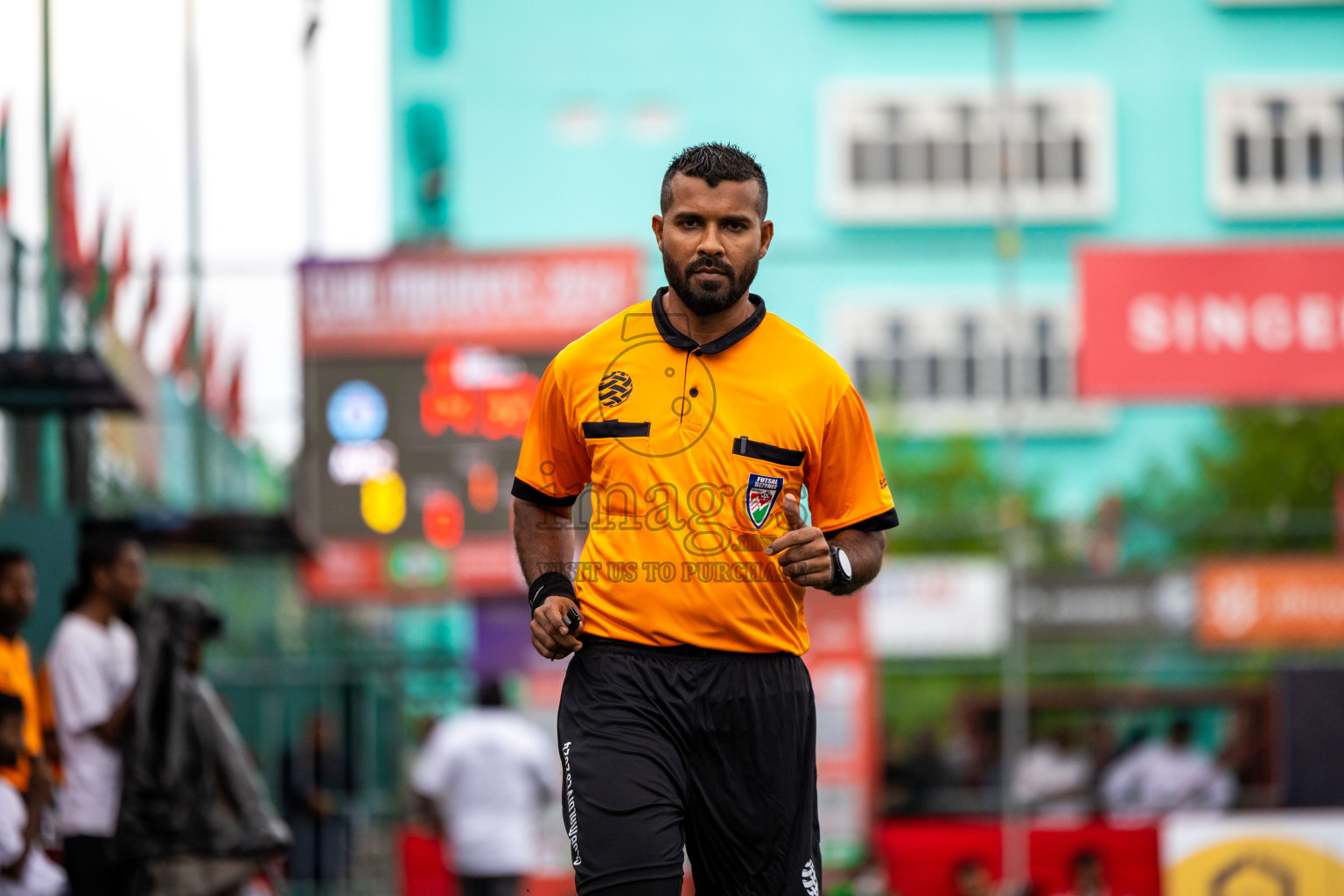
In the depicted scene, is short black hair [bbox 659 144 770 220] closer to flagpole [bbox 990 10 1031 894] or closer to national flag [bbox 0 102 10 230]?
national flag [bbox 0 102 10 230]

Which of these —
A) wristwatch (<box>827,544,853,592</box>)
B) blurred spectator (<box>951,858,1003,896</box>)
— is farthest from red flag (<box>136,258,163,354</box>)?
wristwatch (<box>827,544,853,592</box>)

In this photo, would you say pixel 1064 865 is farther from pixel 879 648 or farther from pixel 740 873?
pixel 740 873

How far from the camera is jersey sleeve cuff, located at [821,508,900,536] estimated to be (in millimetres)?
3834

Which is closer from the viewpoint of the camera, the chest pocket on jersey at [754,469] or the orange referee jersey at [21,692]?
the chest pocket on jersey at [754,469]

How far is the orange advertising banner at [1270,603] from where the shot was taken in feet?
43.3

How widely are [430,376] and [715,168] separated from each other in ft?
27.6

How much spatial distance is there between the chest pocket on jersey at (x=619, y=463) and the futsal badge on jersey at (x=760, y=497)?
20 cm

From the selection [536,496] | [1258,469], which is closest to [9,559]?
[536,496]

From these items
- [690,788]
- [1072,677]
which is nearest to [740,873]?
[690,788]

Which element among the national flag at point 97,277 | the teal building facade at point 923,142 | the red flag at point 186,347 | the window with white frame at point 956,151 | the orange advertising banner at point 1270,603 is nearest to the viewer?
the national flag at point 97,277

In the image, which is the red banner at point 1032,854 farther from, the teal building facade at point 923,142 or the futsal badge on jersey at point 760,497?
the teal building facade at point 923,142

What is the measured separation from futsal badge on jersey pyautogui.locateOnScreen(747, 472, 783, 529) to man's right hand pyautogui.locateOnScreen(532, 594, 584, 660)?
1.27ft

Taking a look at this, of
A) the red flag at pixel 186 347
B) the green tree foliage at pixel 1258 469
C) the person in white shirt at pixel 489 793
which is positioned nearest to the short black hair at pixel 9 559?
the person in white shirt at pixel 489 793

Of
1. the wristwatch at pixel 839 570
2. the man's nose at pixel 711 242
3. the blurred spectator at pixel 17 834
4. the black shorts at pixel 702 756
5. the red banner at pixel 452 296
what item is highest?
the red banner at pixel 452 296
